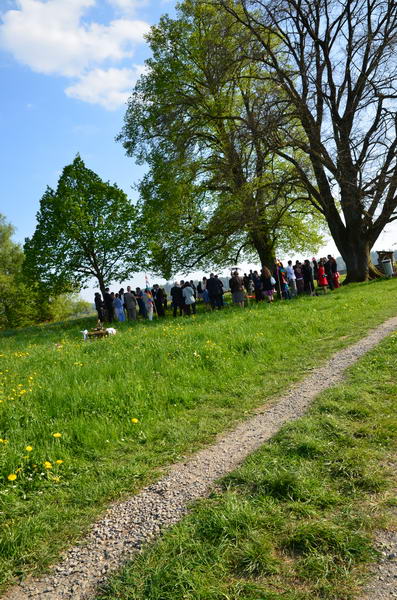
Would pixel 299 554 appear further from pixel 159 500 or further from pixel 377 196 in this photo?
pixel 377 196

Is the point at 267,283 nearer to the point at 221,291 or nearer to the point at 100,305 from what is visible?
the point at 221,291

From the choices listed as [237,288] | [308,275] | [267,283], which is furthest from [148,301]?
[308,275]

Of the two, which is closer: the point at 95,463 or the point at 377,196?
the point at 95,463

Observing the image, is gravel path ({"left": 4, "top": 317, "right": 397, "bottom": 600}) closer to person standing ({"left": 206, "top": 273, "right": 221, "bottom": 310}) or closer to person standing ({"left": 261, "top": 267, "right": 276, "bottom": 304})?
person standing ({"left": 261, "top": 267, "right": 276, "bottom": 304})

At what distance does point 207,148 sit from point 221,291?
33.8ft

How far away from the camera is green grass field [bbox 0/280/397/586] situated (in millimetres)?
3650

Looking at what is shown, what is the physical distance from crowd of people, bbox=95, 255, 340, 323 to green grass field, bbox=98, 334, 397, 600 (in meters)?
15.1

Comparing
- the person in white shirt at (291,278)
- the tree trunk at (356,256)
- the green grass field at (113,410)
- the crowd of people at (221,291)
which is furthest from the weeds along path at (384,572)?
the tree trunk at (356,256)

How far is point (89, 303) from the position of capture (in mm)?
61156

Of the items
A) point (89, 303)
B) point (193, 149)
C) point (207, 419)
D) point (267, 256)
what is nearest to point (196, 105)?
point (193, 149)

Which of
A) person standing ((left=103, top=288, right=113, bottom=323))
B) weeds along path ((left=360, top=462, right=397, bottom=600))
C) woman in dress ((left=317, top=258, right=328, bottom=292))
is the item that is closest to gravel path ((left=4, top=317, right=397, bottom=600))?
weeds along path ((left=360, top=462, right=397, bottom=600))

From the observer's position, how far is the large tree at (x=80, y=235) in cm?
2822

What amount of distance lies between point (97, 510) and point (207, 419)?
2213mm

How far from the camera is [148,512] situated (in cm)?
346
